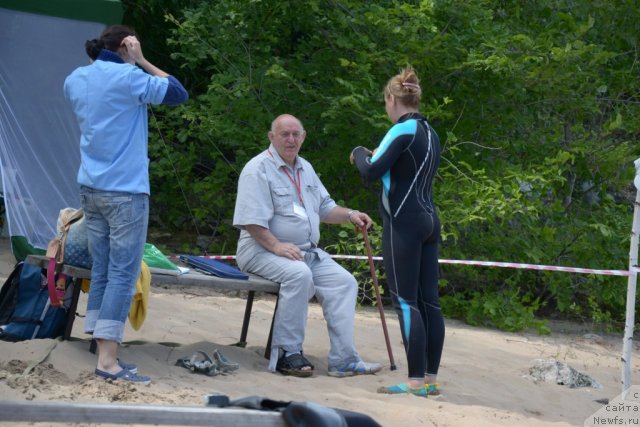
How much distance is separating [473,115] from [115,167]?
4.45 metres

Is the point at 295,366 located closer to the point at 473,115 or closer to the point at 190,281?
the point at 190,281

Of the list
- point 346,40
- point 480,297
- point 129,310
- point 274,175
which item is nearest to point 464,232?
point 480,297

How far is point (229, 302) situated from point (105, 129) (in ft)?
9.71

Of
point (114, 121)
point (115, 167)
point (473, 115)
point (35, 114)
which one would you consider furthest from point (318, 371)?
point (35, 114)

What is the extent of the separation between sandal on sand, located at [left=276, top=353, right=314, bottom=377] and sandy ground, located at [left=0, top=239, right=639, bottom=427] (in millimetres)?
62

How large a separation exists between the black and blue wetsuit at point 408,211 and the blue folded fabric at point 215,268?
2.96 ft

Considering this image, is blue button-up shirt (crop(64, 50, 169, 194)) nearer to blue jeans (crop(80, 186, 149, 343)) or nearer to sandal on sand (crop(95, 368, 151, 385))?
blue jeans (crop(80, 186, 149, 343))

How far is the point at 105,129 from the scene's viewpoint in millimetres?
4734

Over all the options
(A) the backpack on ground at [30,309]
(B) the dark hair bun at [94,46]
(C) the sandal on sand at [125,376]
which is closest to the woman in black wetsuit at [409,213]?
(C) the sandal on sand at [125,376]

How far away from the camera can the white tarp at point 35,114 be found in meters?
8.04

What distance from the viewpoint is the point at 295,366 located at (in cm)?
538

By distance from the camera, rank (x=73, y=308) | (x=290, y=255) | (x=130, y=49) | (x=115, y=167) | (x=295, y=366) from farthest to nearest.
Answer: (x=290, y=255) → (x=295, y=366) → (x=73, y=308) → (x=130, y=49) → (x=115, y=167)

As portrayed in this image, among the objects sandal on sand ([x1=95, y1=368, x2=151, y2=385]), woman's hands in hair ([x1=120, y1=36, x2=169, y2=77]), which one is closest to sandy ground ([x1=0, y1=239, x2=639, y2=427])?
sandal on sand ([x1=95, y1=368, x2=151, y2=385])

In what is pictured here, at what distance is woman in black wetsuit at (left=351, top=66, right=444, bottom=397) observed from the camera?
5.04 meters
